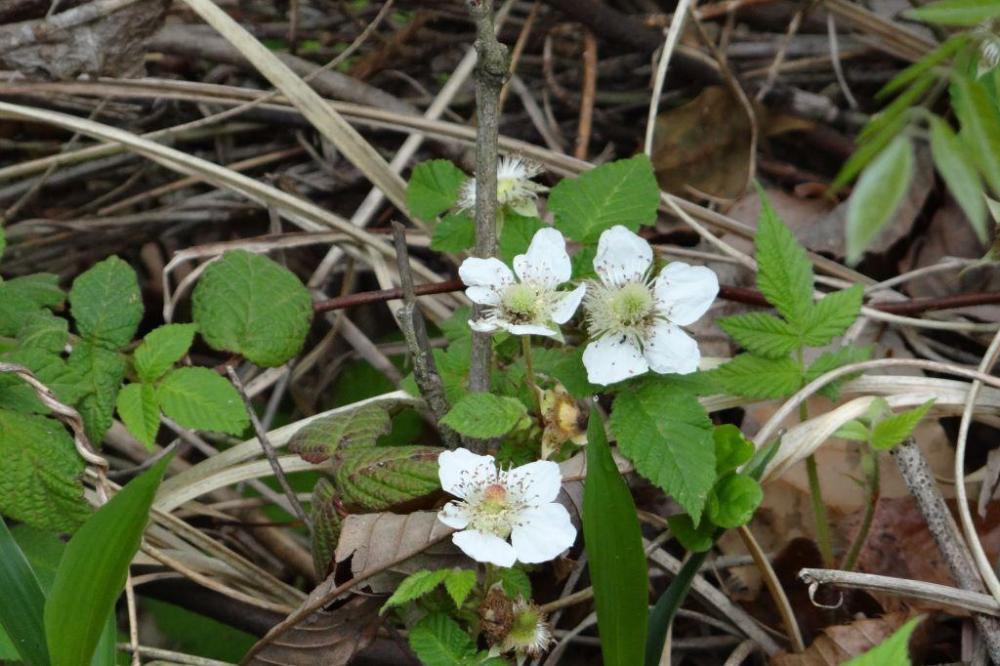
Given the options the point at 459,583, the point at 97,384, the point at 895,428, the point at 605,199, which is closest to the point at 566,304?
the point at 605,199

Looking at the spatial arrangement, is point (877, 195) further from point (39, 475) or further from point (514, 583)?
point (39, 475)

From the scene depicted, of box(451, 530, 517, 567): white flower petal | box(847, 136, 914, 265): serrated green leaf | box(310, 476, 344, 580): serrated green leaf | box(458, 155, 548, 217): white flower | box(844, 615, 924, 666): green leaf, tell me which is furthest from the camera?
box(458, 155, 548, 217): white flower

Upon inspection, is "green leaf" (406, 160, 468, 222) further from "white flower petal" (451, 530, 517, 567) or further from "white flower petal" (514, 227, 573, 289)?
"white flower petal" (451, 530, 517, 567)

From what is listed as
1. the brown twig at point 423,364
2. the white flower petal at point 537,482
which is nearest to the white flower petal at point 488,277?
the brown twig at point 423,364

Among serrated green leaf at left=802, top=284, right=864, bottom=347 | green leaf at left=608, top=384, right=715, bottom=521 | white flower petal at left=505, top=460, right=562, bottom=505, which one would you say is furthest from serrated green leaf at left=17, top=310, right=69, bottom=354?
serrated green leaf at left=802, top=284, right=864, bottom=347

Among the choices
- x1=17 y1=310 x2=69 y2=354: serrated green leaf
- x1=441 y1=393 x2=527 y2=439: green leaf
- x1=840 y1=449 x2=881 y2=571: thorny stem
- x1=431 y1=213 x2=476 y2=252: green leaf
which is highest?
x1=431 y1=213 x2=476 y2=252: green leaf

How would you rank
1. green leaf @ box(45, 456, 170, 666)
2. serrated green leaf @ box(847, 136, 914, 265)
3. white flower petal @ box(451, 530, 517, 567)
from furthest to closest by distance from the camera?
white flower petal @ box(451, 530, 517, 567) → green leaf @ box(45, 456, 170, 666) → serrated green leaf @ box(847, 136, 914, 265)

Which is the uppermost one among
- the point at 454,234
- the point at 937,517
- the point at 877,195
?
the point at 877,195

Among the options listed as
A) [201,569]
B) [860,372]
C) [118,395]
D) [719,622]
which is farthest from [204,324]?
[860,372]
